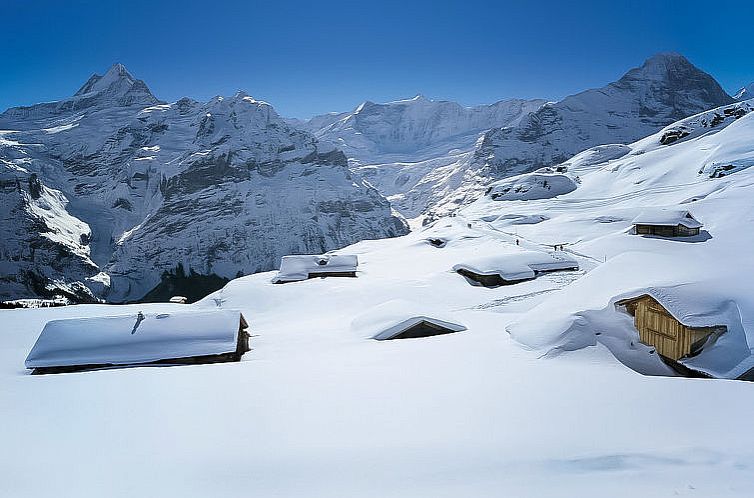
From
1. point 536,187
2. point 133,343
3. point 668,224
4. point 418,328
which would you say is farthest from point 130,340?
point 536,187

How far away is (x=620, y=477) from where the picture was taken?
505 centimetres

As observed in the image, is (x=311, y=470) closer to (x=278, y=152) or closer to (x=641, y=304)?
(x=641, y=304)

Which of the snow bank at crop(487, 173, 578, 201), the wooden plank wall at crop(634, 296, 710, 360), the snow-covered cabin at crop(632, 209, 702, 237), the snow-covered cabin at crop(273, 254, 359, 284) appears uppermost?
the snow bank at crop(487, 173, 578, 201)

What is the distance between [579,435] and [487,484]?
1.95 meters

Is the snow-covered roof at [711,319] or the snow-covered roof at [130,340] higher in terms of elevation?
the snow-covered roof at [711,319]

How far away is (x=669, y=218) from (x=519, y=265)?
14.7 m

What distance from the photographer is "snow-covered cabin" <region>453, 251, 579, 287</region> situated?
112 ft

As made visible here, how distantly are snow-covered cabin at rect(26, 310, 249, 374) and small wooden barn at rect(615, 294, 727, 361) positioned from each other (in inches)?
506

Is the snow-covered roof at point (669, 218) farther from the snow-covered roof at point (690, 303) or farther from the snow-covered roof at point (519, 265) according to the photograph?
the snow-covered roof at point (690, 303)

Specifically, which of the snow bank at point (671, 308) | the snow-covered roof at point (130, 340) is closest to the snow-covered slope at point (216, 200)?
the snow-covered roof at point (130, 340)

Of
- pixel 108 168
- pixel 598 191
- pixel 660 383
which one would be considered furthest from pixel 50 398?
pixel 108 168

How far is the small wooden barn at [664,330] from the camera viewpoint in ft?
36.1

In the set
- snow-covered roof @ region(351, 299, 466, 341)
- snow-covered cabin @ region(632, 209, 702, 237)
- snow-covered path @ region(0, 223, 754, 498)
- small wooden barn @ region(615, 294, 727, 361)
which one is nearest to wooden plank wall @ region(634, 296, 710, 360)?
small wooden barn @ region(615, 294, 727, 361)

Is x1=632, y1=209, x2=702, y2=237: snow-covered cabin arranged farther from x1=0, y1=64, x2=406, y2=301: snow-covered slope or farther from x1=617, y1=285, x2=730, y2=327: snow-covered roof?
x1=0, y1=64, x2=406, y2=301: snow-covered slope
